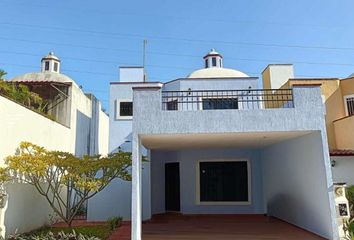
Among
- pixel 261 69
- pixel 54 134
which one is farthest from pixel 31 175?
pixel 261 69

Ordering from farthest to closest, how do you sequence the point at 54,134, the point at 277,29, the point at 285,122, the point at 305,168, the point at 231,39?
the point at 231,39 < the point at 277,29 < the point at 54,134 < the point at 305,168 < the point at 285,122

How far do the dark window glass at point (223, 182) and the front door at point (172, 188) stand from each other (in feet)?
5.05

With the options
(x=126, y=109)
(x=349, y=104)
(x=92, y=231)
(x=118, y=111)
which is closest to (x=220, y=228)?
(x=92, y=231)

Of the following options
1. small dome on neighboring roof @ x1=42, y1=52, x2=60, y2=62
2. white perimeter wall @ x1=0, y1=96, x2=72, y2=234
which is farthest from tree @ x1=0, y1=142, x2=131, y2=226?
small dome on neighboring roof @ x1=42, y1=52, x2=60, y2=62

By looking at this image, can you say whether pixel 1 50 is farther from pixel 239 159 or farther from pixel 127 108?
pixel 239 159

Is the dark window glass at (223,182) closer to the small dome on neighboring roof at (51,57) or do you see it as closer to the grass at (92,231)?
the grass at (92,231)

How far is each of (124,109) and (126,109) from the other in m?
0.11

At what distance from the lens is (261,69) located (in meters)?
24.2

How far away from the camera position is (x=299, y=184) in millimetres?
13367

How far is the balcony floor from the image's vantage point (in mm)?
12141

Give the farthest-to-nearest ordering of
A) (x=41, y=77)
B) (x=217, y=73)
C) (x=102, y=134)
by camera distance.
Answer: (x=102, y=134), (x=41, y=77), (x=217, y=73)

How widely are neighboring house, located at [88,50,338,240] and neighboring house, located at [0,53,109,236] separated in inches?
129

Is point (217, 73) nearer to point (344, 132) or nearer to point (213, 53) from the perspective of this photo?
point (213, 53)

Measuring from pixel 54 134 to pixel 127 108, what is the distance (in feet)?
Answer: 13.4
